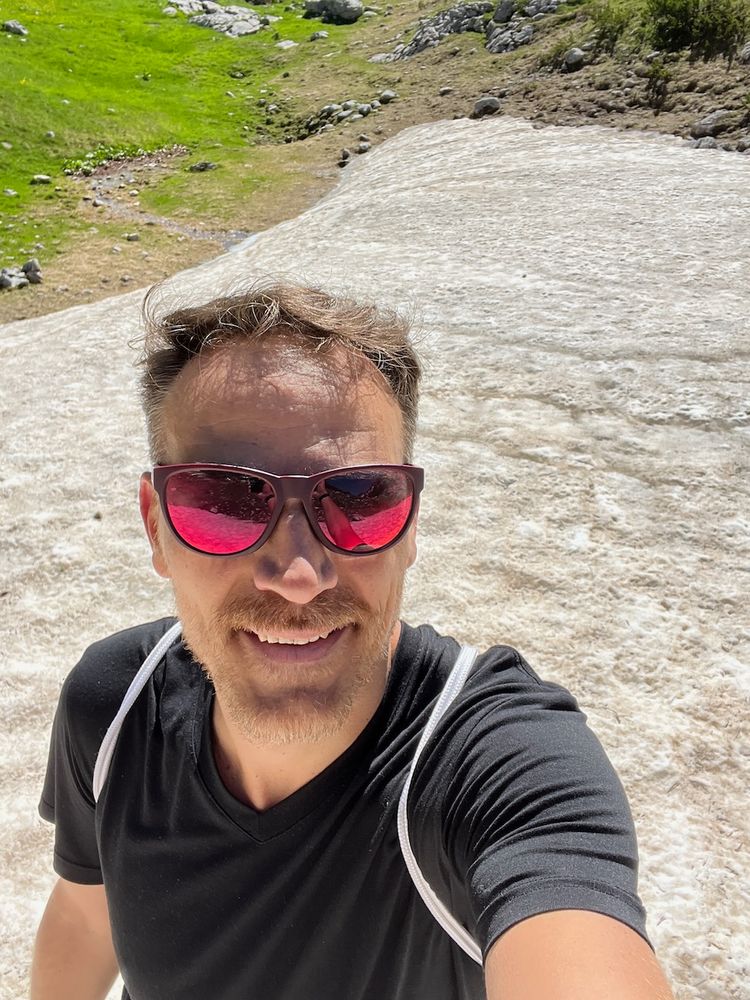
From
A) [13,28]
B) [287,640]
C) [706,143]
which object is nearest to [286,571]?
[287,640]

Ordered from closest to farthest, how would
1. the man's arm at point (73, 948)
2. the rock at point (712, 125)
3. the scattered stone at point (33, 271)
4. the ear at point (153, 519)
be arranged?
the ear at point (153, 519), the man's arm at point (73, 948), the rock at point (712, 125), the scattered stone at point (33, 271)

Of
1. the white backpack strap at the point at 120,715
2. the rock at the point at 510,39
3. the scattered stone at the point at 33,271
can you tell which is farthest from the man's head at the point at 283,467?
the rock at the point at 510,39

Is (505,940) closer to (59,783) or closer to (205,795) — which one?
(205,795)

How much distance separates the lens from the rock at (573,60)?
23.7 metres

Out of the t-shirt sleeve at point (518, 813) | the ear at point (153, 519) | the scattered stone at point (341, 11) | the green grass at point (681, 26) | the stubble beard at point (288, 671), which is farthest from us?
the scattered stone at point (341, 11)

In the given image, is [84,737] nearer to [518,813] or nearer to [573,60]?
[518,813]

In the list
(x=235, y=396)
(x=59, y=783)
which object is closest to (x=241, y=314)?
(x=235, y=396)

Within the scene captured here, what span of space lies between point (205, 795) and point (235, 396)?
1273 millimetres

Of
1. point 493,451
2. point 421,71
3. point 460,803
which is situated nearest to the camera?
point 460,803

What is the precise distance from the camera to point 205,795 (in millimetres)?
2344

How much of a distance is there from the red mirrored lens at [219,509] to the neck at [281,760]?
21.9 inches

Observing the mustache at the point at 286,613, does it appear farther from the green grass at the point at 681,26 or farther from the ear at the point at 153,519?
the green grass at the point at 681,26

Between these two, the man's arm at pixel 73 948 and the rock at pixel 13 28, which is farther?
the rock at pixel 13 28

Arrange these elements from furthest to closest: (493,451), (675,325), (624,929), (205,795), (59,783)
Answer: (675,325), (493,451), (59,783), (205,795), (624,929)
